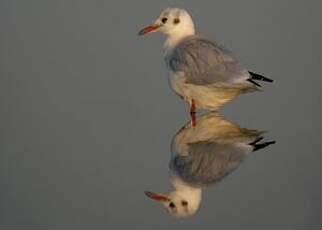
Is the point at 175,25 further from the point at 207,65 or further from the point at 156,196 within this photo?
the point at 156,196

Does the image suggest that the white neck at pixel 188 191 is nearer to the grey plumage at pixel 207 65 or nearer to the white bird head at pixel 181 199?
the white bird head at pixel 181 199

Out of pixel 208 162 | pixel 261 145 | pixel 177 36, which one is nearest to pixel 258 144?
pixel 261 145

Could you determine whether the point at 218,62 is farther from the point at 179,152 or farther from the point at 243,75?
the point at 179,152

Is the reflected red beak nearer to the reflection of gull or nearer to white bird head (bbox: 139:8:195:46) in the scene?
the reflection of gull

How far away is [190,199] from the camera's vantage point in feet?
5.41

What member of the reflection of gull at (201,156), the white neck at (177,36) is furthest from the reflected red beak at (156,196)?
the white neck at (177,36)

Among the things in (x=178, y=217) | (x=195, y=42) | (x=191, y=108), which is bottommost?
(x=178, y=217)

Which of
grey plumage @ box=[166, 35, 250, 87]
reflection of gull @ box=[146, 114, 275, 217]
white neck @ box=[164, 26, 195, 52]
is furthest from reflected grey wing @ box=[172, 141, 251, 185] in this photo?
white neck @ box=[164, 26, 195, 52]

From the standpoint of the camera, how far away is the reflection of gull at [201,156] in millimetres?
1664

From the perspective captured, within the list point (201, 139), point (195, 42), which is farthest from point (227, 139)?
point (195, 42)

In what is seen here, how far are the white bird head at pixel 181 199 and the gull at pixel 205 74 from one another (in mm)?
390

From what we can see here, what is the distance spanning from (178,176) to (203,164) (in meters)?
0.06

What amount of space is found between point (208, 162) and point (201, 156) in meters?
0.04

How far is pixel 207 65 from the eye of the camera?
2.02 metres
